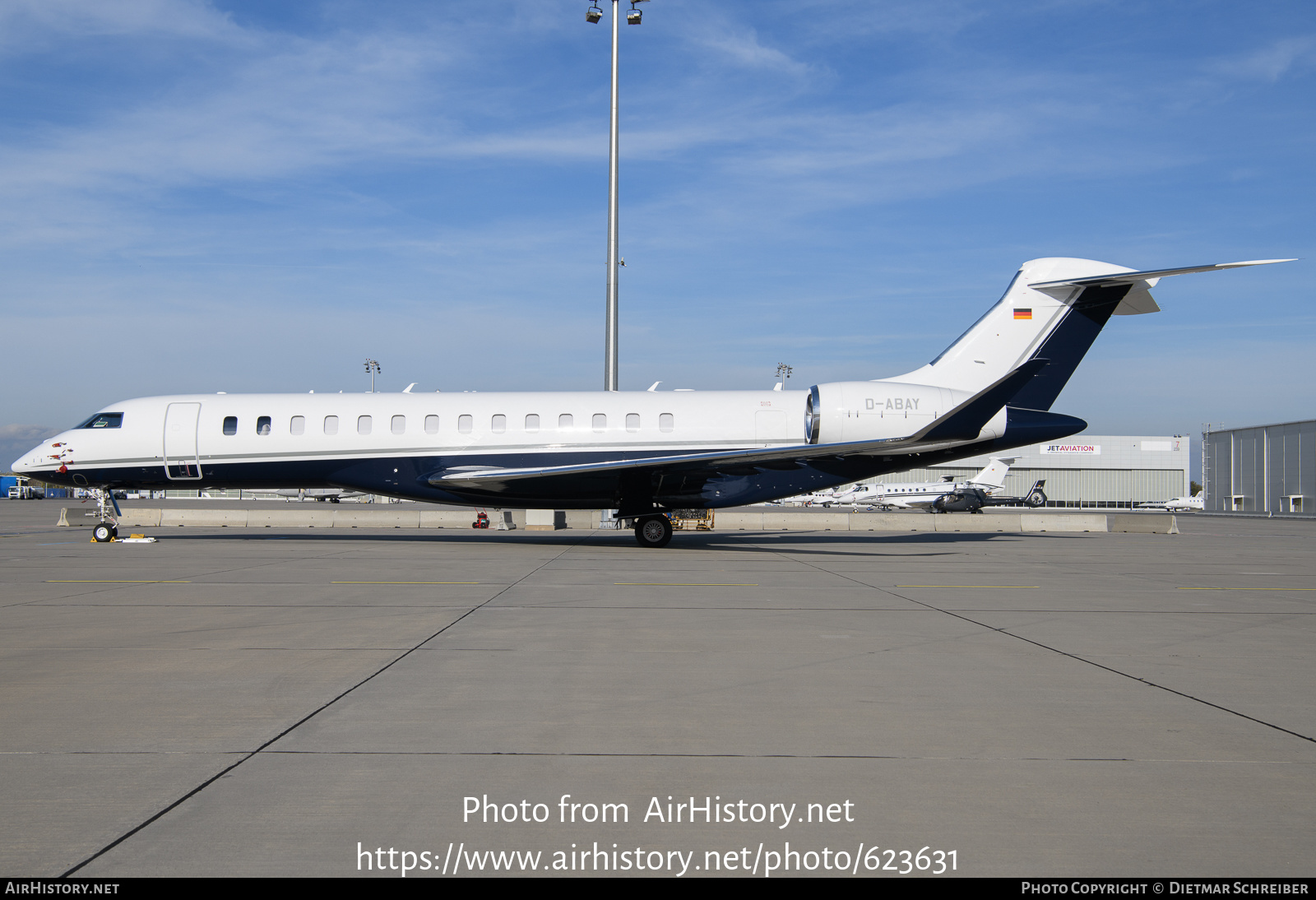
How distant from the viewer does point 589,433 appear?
1900 centimetres

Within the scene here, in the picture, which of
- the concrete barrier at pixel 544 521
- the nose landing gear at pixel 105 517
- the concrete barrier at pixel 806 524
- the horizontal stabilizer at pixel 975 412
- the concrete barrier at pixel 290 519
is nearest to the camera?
the horizontal stabilizer at pixel 975 412

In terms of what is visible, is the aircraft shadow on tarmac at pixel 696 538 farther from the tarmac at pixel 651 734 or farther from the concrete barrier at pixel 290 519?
the tarmac at pixel 651 734

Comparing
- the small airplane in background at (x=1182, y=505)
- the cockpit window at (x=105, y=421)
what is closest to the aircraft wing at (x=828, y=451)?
the cockpit window at (x=105, y=421)

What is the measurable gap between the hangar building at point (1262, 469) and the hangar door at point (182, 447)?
60072mm

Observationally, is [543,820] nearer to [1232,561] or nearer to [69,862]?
[69,862]

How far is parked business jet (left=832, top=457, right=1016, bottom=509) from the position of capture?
169ft

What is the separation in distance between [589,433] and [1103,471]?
7577 centimetres

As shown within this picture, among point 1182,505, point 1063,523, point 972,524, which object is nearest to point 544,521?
point 972,524

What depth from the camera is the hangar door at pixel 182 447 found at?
63.1ft

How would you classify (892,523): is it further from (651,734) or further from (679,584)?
(651,734)

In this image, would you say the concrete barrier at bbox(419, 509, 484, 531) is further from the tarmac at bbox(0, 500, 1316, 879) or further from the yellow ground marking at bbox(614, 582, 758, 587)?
the tarmac at bbox(0, 500, 1316, 879)

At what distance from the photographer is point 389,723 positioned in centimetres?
494

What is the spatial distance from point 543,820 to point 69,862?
1.68 metres
